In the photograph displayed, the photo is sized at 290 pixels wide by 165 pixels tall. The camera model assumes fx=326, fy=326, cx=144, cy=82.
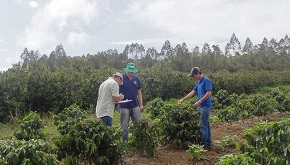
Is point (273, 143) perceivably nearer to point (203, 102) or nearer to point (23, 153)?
point (203, 102)

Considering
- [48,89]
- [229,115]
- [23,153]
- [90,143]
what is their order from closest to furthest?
[23,153] < [90,143] < [229,115] < [48,89]

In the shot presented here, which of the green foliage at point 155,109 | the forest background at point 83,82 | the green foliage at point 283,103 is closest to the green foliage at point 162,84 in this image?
the forest background at point 83,82

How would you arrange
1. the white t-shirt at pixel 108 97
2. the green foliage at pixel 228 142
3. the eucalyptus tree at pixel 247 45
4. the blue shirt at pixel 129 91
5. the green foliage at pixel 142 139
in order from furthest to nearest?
the eucalyptus tree at pixel 247 45 → the green foliage at pixel 228 142 → the blue shirt at pixel 129 91 → the white t-shirt at pixel 108 97 → the green foliage at pixel 142 139

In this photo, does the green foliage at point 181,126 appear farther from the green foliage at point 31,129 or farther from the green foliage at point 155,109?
the green foliage at point 155,109

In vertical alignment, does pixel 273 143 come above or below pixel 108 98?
below

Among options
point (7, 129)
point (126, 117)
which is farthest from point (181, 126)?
point (7, 129)

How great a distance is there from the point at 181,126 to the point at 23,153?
363 cm

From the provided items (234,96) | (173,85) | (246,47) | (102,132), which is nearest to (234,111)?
(234,96)

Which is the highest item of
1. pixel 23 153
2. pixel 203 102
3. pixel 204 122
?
pixel 203 102

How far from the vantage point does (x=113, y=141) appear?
4758mm

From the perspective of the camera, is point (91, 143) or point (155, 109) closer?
point (91, 143)

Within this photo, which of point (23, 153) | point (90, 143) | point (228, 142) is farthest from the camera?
point (228, 142)

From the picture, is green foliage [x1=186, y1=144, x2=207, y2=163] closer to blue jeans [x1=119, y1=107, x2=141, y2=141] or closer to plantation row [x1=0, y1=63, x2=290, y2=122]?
blue jeans [x1=119, y1=107, x2=141, y2=141]

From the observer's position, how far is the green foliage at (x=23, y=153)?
3.43 meters
